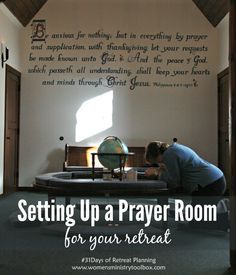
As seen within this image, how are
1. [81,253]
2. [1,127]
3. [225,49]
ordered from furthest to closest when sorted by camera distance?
[225,49]
[1,127]
[81,253]

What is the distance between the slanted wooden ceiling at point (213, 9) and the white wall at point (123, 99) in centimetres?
17

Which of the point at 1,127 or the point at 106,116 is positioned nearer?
the point at 1,127

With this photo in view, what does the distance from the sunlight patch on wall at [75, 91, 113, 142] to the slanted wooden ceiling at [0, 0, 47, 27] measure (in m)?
2.26

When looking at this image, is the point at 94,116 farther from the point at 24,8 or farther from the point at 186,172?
the point at 186,172

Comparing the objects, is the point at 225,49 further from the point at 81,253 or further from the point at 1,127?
the point at 81,253

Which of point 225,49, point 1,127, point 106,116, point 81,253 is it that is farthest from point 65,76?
point 81,253

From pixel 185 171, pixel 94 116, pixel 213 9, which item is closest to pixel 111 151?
pixel 185 171

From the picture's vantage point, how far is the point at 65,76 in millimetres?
10305

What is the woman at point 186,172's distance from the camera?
5066mm

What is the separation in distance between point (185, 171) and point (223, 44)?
5.37 meters

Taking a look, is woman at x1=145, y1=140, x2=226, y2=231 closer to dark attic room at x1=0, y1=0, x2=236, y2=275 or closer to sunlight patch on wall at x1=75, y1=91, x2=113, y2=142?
dark attic room at x1=0, y1=0, x2=236, y2=275

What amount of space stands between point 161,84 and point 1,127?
3701 millimetres

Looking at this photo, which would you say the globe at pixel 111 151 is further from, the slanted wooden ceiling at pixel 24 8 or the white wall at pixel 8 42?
the slanted wooden ceiling at pixel 24 8

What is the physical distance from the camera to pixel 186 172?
5.26 meters
